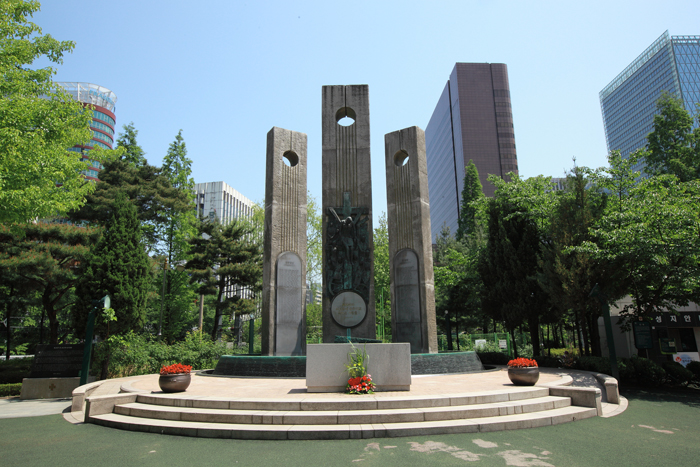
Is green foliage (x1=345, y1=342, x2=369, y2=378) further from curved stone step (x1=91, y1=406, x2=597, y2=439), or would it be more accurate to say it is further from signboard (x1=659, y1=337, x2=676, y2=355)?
signboard (x1=659, y1=337, x2=676, y2=355)

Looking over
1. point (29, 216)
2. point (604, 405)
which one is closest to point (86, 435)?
point (29, 216)

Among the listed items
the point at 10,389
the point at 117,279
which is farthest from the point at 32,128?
the point at 10,389

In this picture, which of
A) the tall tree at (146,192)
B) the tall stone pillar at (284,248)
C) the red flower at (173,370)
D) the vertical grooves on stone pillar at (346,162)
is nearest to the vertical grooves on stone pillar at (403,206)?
the vertical grooves on stone pillar at (346,162)

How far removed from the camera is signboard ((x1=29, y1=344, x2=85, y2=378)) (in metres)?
13.0

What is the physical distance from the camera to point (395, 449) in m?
5.81

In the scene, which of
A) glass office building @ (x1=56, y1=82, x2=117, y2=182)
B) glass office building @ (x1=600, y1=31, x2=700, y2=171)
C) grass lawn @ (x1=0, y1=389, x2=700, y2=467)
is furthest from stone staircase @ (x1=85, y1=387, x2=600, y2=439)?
glass office building @ (x1=56, y1=82, x2=117, y2=182)

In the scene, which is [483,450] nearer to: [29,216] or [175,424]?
[175,424]

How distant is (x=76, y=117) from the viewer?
1434cm

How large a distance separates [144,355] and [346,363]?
1086 centimetres

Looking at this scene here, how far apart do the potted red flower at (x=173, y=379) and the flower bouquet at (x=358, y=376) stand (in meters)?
3.63

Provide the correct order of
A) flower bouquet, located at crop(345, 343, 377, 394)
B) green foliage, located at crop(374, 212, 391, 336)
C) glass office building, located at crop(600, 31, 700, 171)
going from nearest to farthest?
flower bouquet, located at crop(345, 343, 377, 394) → green foliage, located at crop(374, 212, 391, 336) → glass office building, located at crop(600, 31, 700, 171)

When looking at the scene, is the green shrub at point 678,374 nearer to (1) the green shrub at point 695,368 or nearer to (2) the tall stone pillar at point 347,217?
(1) the green shrub at point 695,368

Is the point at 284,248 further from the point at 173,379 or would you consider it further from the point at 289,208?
the point at 173,379

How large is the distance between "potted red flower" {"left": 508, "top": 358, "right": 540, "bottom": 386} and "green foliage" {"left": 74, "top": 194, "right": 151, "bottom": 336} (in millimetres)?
12339
